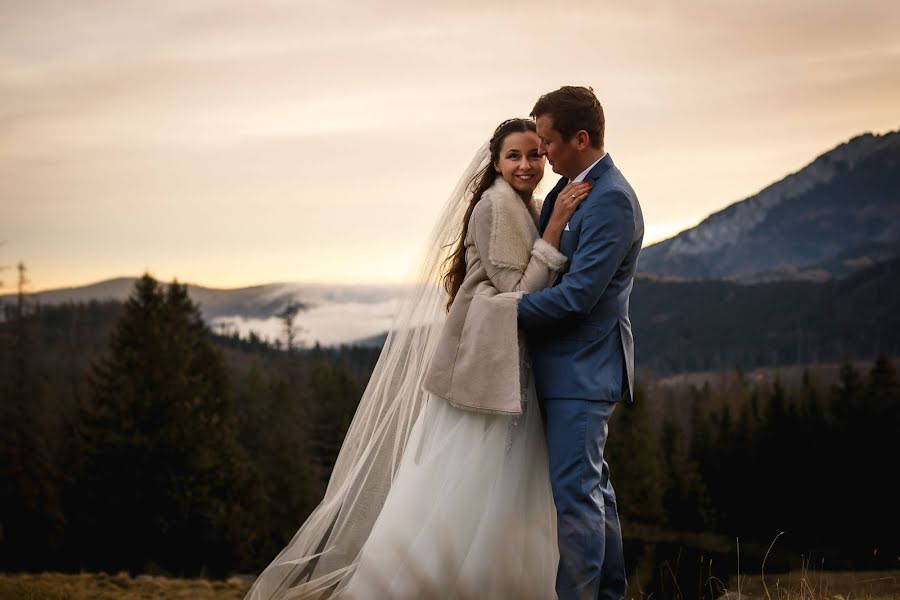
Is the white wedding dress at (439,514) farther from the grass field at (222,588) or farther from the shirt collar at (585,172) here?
the grass field at (222,588)

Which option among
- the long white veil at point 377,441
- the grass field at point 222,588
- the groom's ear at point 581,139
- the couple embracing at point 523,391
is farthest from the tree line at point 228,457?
the groom's ear at point 581,139

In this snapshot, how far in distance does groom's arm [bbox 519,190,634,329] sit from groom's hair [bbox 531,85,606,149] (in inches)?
15.7

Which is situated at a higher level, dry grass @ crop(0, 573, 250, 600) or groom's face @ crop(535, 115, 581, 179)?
groom's face @ crop(535, 115, 581, 179)

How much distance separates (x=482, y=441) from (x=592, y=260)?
3.96 ft

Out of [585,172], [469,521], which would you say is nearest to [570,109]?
[585,172]

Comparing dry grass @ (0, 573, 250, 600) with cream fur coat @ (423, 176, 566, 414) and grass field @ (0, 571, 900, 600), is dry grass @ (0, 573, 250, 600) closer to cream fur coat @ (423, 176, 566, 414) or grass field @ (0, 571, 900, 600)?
grass field @ (0, 571, 900, 600)

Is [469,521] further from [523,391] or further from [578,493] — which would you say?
[523,391]

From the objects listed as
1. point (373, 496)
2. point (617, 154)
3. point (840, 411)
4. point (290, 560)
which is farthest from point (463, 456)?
point (840, 411)

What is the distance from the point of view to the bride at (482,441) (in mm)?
4648

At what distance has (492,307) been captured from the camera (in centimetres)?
462

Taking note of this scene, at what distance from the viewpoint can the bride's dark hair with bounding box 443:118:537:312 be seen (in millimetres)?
4859

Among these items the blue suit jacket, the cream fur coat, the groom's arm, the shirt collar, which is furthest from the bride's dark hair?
the groom's arm

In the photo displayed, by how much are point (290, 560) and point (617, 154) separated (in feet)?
10.2

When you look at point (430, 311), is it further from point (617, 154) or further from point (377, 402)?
point (617, 154)
